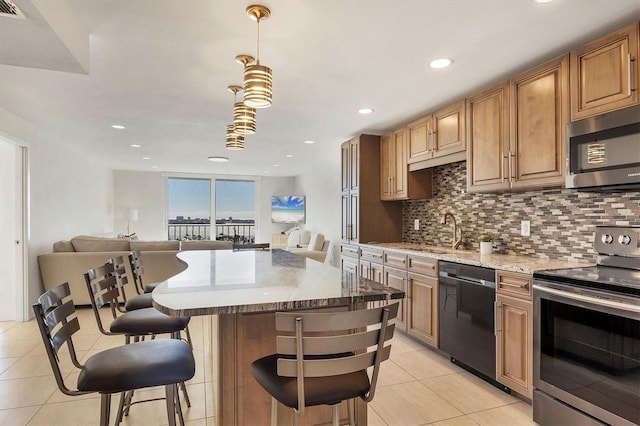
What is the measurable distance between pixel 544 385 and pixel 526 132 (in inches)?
67.6

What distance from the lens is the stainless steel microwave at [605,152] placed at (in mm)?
2027

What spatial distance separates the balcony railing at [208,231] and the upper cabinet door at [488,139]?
7376 mm

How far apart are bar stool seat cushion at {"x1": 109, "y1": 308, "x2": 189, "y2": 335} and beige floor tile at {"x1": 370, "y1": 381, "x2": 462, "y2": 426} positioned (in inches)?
55.2

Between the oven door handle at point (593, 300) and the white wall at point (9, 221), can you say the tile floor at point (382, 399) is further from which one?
the white wall at point (9, 221)

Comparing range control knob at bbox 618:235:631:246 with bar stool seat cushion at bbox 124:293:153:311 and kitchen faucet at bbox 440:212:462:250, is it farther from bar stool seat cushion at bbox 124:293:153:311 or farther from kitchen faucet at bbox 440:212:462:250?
bar stool seat cushion at bbox 124:293:153:311

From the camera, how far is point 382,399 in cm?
252

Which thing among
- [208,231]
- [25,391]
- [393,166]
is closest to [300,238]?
→ [208,231]

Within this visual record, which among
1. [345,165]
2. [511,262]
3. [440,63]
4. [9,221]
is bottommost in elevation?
[511,262]

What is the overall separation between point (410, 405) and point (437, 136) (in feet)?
8.09

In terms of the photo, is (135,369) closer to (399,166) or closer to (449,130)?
(449,130)

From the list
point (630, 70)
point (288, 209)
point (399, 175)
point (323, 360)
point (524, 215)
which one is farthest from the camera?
point (288, 209)

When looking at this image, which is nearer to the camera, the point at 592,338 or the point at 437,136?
the point at 592,338

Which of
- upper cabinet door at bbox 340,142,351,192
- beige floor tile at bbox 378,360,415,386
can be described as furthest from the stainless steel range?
upper cabinet door at bbox 340,142,351,192

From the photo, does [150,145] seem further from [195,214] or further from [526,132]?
[526,132]
